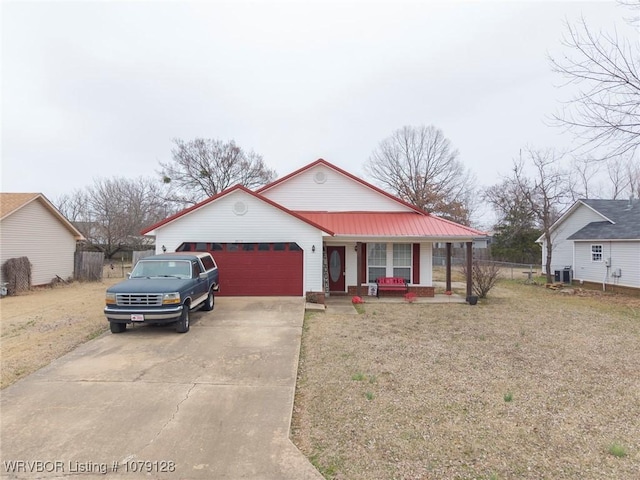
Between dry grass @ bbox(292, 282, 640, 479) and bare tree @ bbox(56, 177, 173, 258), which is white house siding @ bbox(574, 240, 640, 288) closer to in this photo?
dry grass @ bbox(292, 282, 640, 479)

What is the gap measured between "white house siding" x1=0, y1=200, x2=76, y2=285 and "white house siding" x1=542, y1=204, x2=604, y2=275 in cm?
3049

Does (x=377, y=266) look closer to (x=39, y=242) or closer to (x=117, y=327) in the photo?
(x=117, y=327)

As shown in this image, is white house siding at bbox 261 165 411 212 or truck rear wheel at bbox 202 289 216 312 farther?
white house siding at bbox 261 165 411 212

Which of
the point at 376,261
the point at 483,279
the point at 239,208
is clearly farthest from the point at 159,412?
the point at 483,279

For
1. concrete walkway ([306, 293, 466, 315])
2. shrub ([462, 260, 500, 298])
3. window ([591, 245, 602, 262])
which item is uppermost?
window ([591, 245, 602, 262])

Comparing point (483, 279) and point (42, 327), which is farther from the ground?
point (483, 279)

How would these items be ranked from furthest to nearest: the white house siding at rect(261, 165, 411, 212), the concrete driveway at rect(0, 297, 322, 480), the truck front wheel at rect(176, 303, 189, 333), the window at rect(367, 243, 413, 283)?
the white house siding at rect(261, 165, 411, 212), the window at rect(367, 243, 413, 283), the truck front wheel at rect(176, 303, 189, 333), the concrete driveway at rect(0, 297, 322, 480)

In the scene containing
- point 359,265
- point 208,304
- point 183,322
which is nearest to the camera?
point 183,322

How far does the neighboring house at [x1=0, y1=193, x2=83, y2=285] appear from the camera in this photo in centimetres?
1686

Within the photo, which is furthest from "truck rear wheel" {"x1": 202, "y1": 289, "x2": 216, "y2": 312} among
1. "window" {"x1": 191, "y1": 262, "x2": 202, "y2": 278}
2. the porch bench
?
the porch bench

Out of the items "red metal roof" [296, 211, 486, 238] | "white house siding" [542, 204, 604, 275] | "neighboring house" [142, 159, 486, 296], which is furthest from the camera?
"white house siding" [542, 204, 604, 275]

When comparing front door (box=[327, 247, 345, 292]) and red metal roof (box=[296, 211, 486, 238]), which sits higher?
red metal roof (box=[296, 211, 486, 238])

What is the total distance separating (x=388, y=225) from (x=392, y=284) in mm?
2488

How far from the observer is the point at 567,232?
77.6 ft
